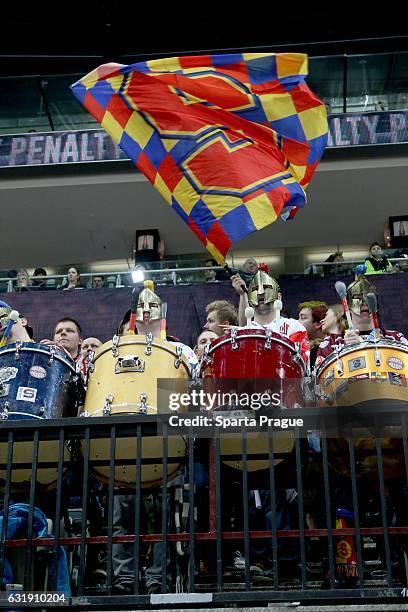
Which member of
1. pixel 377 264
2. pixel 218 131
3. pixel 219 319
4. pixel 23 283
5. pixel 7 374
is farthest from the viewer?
pixel 23 283

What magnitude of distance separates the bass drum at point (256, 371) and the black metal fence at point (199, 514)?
0.11 ft

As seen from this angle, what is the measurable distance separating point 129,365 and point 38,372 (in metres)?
0.52

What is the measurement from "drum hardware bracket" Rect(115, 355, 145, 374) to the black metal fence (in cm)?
Result: 43

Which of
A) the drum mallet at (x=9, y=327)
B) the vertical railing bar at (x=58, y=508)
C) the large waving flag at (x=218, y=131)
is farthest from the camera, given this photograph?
the large waving flag at (x=218, y=131)

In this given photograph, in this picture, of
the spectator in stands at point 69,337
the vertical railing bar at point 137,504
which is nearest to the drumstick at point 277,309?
the spectator in stands at point 69,337

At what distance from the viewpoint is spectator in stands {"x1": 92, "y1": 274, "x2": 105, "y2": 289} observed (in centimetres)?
1256

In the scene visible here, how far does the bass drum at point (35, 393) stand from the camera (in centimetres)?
479

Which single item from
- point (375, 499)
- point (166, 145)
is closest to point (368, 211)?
point (166, 145)

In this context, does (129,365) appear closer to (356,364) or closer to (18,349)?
(18,349)

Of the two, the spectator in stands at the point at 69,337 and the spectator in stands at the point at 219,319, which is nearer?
the spectator in stands at the point at 219,319

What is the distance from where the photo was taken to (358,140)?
603 inches

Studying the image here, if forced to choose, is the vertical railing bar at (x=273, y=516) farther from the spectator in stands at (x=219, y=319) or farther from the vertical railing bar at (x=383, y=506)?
the spectator in stands at (x=219, y=319)

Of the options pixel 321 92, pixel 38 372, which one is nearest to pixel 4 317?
pixel 38 372

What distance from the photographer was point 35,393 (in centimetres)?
490
